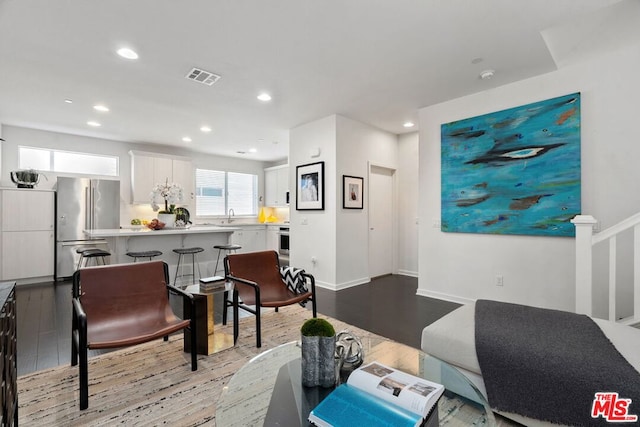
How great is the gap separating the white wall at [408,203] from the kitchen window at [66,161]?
5.91m

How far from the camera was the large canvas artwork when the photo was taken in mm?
3135

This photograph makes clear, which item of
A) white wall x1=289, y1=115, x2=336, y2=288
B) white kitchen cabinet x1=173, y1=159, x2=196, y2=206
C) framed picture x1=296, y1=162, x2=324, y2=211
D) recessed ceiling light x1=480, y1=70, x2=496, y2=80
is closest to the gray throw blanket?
recessed ceiling light x1=480, y1=70, x2=496, y2=80

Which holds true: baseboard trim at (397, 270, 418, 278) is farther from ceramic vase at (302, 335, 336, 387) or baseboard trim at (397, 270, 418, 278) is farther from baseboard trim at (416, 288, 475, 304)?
ceramic vase at (302, 335, 336, 387)

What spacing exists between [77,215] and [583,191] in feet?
24.4

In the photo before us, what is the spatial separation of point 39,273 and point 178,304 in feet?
10.5

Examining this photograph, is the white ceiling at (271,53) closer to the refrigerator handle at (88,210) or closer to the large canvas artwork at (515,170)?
the large canvas artwork at (515,170)

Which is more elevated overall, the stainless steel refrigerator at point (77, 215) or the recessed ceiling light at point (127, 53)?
the recessed ceiling light at point (127, 53)

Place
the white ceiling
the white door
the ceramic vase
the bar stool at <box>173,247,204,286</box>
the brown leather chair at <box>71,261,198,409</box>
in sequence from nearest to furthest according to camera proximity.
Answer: the ceramic vase < the brown leather chair at <box>71,261,198,409</box> < the white ceiling < the bar stool at <box>173,247,204,286</box> < the white door

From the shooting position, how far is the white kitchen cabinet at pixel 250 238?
280 inches

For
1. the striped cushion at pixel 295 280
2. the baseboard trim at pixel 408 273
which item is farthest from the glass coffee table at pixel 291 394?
the baseboard trim at pixel 408 273

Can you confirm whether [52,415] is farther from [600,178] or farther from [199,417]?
[600,178]

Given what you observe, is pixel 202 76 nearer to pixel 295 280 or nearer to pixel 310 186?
pixel 310 186

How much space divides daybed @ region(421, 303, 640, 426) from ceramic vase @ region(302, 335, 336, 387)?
34.4 inches

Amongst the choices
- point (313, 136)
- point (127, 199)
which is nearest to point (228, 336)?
point (313, 136)
